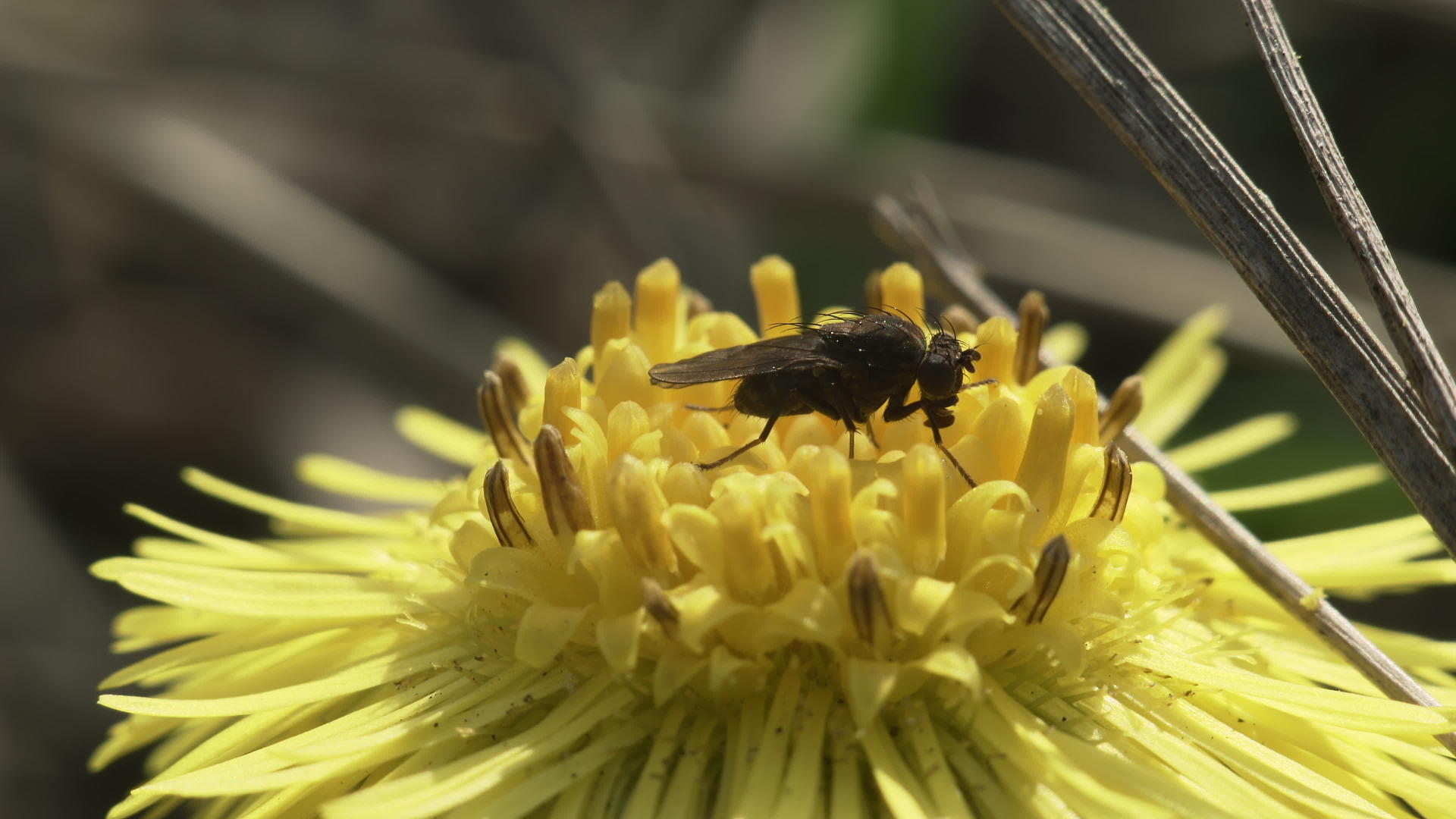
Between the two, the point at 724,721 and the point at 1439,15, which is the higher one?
the point at 1439,15

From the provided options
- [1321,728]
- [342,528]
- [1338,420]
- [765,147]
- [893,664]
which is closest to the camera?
[893,664]

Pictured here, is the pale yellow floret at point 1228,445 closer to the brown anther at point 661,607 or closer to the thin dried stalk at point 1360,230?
the thin dried stalk at point 1360,230

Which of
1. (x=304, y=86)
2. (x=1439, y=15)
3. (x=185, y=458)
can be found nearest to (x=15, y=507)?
(x=185, y=458)

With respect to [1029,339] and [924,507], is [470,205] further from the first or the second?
[924,507]

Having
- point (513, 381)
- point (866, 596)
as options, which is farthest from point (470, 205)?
point (866, 596)

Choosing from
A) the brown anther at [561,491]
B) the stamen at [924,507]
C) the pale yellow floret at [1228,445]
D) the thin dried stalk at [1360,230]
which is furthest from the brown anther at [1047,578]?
the pale yellow floret at [1228,445]

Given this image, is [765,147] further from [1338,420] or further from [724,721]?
[724,721]
